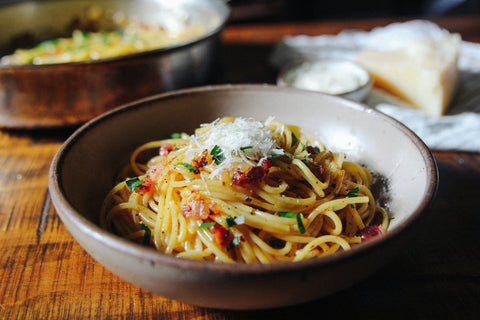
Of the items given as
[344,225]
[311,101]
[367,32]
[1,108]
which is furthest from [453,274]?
[367,32]

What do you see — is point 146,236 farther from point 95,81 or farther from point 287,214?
point 95,81

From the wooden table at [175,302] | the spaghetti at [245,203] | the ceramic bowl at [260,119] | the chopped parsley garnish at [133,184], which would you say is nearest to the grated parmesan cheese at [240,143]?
the spaghetti at [245,203]

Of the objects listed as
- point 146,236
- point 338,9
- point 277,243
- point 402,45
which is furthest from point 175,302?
point 338,9

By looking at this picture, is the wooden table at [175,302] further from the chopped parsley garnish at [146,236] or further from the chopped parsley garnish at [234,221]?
the chopped parsley garnish at [234,221]

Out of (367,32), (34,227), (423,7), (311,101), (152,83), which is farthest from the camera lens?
(423,7)

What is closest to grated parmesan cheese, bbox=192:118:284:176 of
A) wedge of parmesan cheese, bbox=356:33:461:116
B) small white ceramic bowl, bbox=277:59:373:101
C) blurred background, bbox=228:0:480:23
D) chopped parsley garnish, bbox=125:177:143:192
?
chopped parsley garnish, bbox=125:177:143:192

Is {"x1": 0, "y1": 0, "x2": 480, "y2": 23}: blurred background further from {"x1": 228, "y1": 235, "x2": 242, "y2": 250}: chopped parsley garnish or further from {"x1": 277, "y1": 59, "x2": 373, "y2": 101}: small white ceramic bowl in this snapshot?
{"x1": 228, "y1": 235, "x2": 242, "y2": 250}: chopped parsley garnish

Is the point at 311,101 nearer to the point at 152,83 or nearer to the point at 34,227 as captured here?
the point at 152,83
